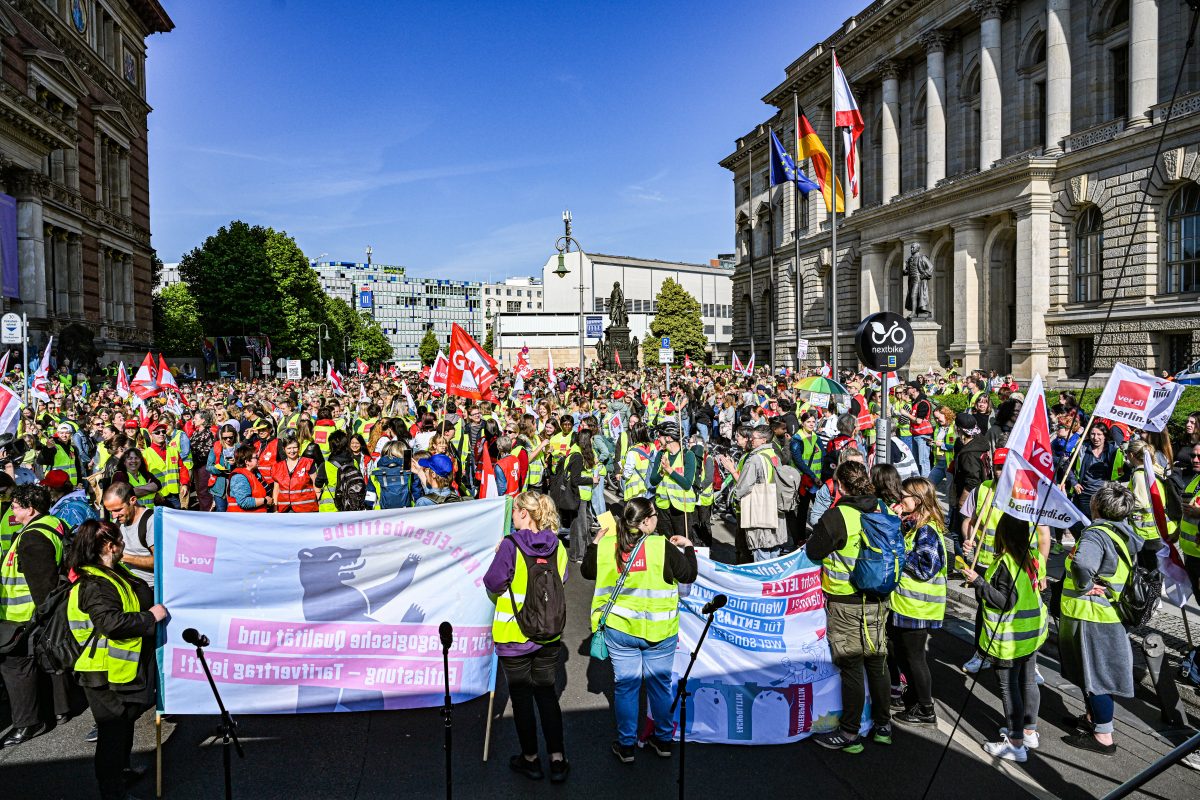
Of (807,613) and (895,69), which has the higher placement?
(895,69)

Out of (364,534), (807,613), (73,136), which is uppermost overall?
(73,136)

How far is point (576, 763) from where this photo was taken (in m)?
5.25

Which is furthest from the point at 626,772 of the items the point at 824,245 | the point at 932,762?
the point at 824,245

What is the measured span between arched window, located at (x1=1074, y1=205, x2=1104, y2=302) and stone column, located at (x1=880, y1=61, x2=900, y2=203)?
12633 millimetres

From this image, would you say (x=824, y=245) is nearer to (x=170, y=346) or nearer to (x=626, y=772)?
(x=626, y=772)

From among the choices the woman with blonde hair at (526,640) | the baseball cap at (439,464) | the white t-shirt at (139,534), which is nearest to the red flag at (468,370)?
the baseball cap at (439,464)

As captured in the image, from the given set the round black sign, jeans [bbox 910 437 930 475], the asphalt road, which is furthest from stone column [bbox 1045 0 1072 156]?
the asphalt road

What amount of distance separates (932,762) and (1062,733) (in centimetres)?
107

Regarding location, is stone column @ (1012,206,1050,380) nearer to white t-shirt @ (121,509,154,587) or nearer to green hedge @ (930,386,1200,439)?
green hedge @ (930,386,1200,439)

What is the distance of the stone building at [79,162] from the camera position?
106 ft

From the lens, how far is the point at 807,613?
565 centimetres

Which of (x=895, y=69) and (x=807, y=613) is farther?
(x=895, y=69)

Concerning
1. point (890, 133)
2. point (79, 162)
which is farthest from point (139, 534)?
point (890, 133)

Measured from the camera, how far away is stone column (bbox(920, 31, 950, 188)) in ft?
126
